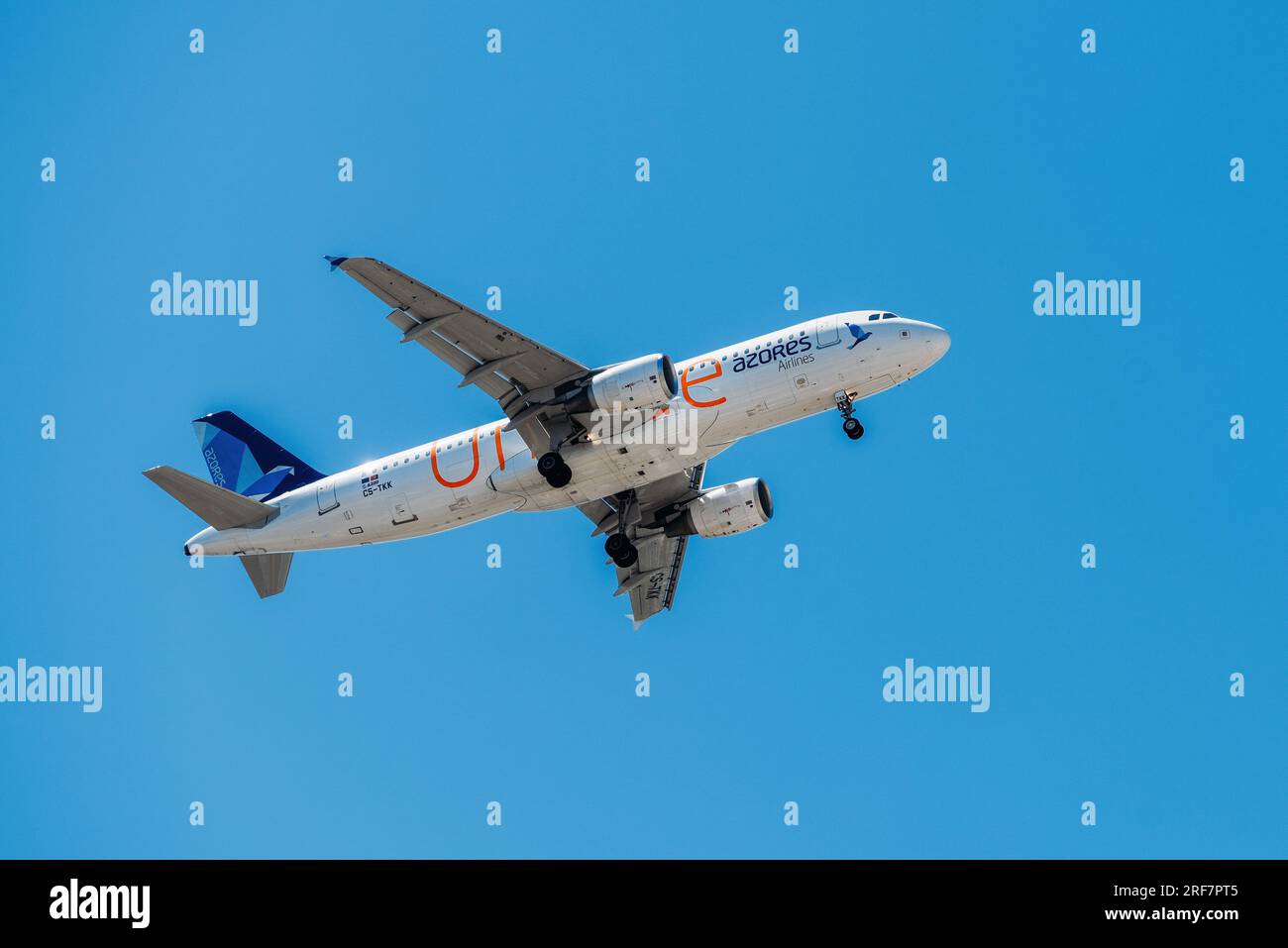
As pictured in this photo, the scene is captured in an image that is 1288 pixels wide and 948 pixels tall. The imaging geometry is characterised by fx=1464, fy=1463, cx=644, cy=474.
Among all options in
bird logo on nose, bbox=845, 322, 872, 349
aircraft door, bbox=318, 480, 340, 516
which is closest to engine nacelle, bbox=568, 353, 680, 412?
bird logo on nose, bbox=845, 322, 872, 349

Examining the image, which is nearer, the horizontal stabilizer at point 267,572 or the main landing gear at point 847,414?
the main landing gear at point 847,414

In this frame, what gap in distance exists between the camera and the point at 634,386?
42719 mm

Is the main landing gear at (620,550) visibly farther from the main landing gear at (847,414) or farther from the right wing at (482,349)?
the main landing gear at (847,414)

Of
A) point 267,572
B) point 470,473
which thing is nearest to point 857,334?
point 470,473

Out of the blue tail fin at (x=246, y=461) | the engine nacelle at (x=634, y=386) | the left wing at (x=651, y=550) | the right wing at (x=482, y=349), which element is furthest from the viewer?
the left wing at (x=651, y=550)

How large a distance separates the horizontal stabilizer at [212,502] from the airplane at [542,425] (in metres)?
0.05

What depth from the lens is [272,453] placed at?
51.6 m

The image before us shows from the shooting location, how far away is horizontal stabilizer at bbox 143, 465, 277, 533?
1801 inches

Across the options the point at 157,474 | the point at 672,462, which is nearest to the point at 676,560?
the point at 672,462

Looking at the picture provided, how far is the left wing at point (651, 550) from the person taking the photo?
51.9 metres

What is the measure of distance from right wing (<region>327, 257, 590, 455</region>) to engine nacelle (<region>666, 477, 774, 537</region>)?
839cm

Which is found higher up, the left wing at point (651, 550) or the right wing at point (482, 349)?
the right wing at point (482, 349)

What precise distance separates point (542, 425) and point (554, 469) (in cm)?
145
